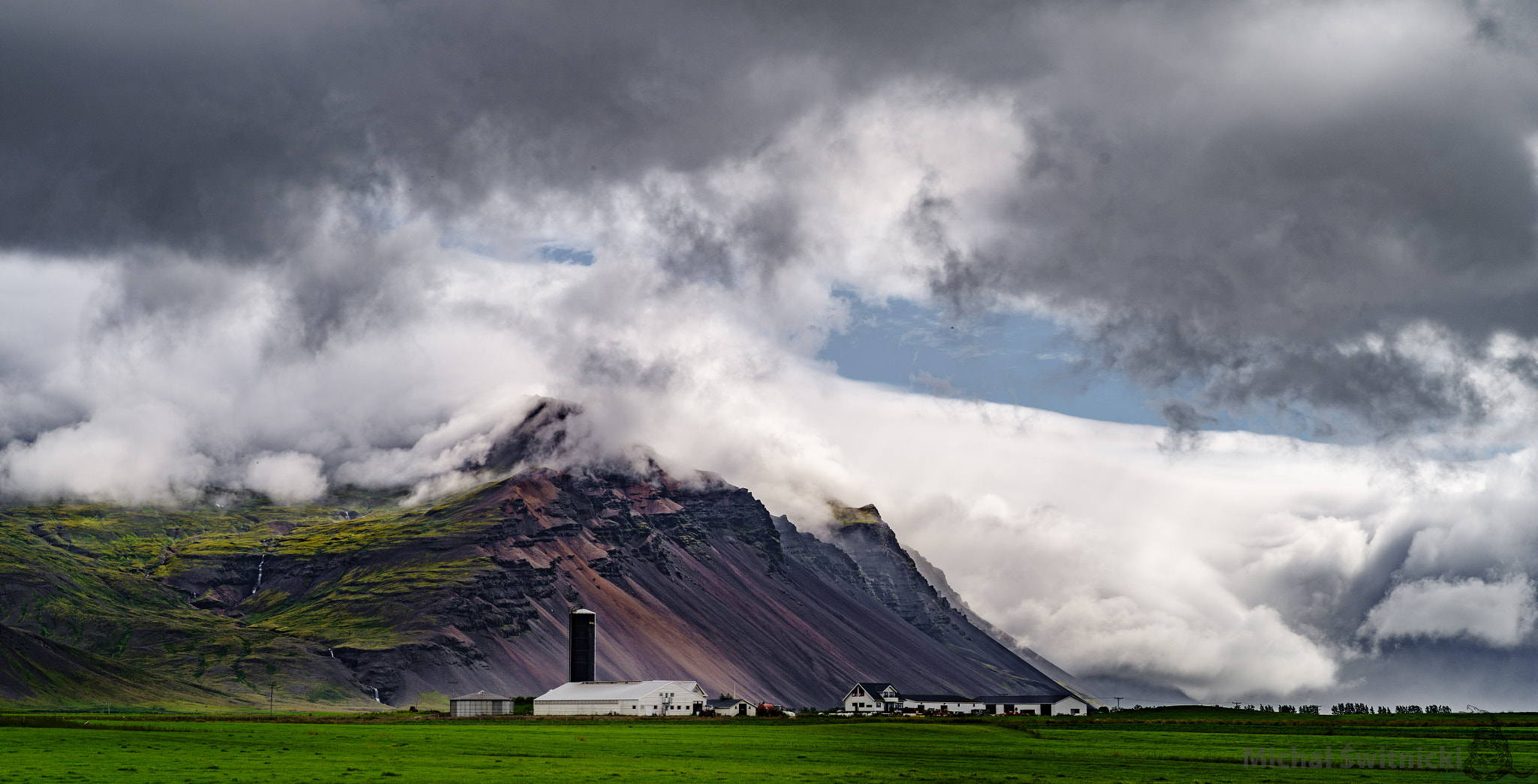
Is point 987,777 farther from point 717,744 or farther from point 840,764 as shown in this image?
point 717,744

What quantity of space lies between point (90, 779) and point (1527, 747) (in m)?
113

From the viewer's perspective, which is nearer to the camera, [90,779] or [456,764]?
[90,779]

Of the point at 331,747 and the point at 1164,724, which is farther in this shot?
the point at 1164,724

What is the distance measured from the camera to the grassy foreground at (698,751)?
251 feet

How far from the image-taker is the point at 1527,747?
377 feet

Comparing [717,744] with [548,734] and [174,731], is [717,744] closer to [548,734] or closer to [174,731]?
[548,734]

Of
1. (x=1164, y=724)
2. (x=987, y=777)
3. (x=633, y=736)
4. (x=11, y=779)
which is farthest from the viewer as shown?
(x=1164, y=724)

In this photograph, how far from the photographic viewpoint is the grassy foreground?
251 feet

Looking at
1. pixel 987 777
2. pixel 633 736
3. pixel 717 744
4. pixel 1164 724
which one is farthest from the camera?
pixel 1164 724

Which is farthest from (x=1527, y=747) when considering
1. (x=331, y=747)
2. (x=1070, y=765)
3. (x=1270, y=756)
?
(x=331, y=747)

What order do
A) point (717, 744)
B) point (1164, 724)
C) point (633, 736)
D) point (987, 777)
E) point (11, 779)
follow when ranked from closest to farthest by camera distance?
point (11, 779)
point (987, 777)
point (717, 744)
point (633, 736)
point (1164, 724)

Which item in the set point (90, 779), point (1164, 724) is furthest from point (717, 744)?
point (1164, 724)

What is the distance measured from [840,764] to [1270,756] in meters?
Answer: 37.9

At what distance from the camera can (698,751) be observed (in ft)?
→ 343
